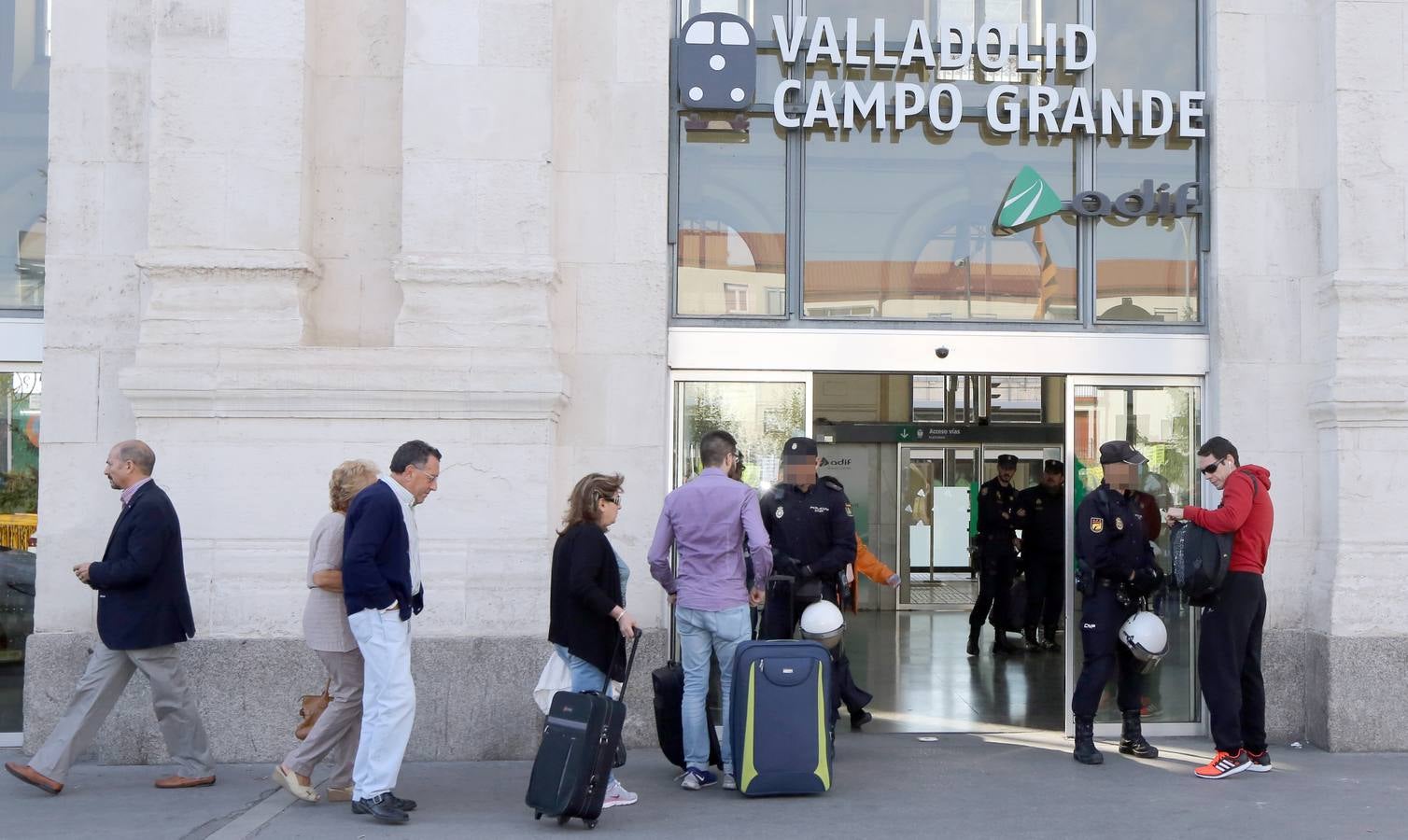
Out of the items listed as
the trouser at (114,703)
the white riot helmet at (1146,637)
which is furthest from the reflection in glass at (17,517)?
the white riot helmet at (1146,637)

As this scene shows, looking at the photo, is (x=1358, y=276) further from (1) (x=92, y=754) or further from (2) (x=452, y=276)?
(1) (x=92, y=754)

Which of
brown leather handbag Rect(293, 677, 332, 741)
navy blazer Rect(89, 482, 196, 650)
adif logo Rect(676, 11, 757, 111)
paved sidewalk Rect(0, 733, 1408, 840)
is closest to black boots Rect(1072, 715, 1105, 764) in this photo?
paved sidewalk Rect(0, 733, 1408, 840)

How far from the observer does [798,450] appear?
7543 millimetres

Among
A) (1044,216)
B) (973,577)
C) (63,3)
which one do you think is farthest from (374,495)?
(973,577)

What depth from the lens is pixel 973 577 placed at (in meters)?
18.3

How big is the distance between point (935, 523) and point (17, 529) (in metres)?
12.6

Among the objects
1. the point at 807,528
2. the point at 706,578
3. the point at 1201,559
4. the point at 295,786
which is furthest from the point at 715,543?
the point at 1201,559

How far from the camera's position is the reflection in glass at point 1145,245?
8.38 m

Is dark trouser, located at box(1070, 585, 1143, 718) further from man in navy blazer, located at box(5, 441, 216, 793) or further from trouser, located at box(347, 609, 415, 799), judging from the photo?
man in navy blazer, located at box(5, 441, 216, 793)

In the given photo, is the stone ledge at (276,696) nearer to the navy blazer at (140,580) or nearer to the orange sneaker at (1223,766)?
the navy blazer at (140,580)

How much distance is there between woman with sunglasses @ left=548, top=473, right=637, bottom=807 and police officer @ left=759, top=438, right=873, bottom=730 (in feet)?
4.93

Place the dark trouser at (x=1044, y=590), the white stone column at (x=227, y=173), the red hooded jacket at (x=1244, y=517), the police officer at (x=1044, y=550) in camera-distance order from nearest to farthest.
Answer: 1. the red hooded jacket at (x=1244, y=517)
2. the white stone column at (x=227, y=173)
3. the police officer at (x=1044, y=550)
4. the dark trouser at (x=1044, y=590)

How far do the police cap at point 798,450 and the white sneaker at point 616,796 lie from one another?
2.19m

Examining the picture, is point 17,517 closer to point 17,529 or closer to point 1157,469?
point 17,529
